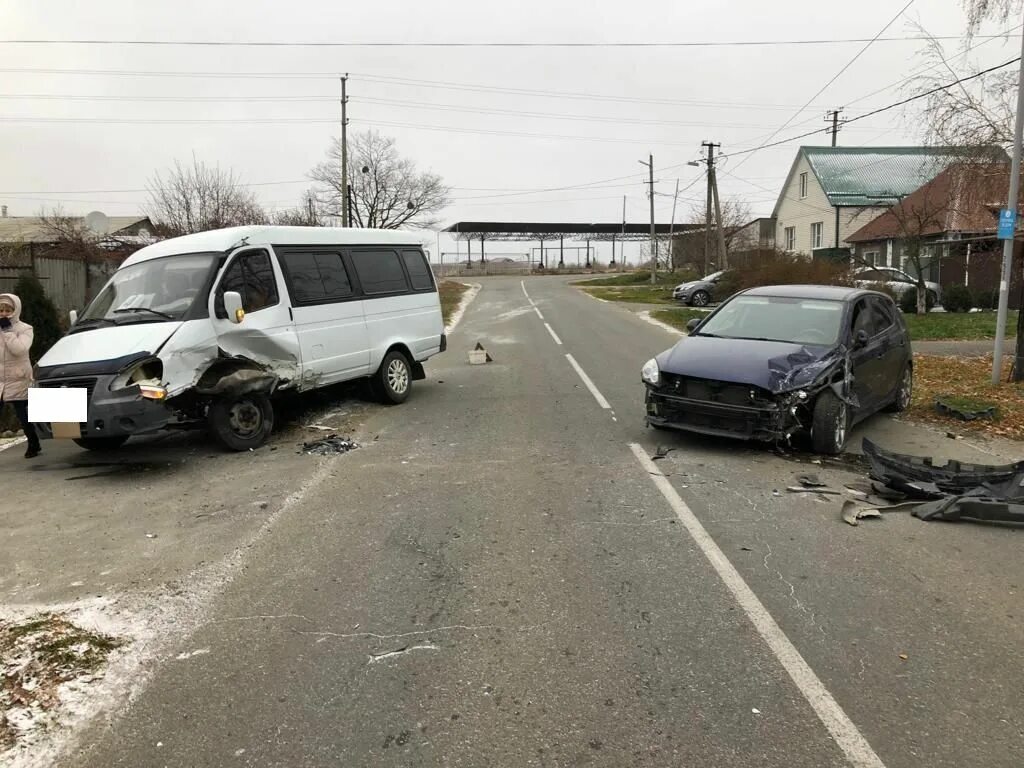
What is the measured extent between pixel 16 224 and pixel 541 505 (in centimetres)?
4198

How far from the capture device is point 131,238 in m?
28.0

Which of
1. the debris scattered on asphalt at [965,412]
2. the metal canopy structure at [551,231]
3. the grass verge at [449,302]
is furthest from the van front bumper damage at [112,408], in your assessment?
the metal canopy structure at [551,231]

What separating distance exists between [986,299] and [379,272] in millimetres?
24705

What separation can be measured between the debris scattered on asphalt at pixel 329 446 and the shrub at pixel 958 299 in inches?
965

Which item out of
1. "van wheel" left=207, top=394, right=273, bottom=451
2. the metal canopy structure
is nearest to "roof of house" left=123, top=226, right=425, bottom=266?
"van wheel" left=207, top=394, right=273, bottom=451

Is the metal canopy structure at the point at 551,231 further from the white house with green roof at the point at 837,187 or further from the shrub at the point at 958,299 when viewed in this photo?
the shrub at the point at 958,299

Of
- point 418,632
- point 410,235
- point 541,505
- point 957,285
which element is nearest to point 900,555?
point 541,505

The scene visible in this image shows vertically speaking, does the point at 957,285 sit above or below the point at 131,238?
below

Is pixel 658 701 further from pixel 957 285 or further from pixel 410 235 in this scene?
pixel 957 285

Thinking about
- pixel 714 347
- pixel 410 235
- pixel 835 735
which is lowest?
pixel 835 735

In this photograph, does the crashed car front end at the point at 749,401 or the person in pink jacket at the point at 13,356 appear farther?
the person in pink jacket at the point at 13,356

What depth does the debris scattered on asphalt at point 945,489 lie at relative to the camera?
215 inches

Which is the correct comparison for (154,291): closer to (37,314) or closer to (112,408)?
(112,408)

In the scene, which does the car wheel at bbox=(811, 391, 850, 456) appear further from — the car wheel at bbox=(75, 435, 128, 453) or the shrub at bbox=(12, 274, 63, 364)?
the shrub at bbox=(12, 274, 63, 364)
